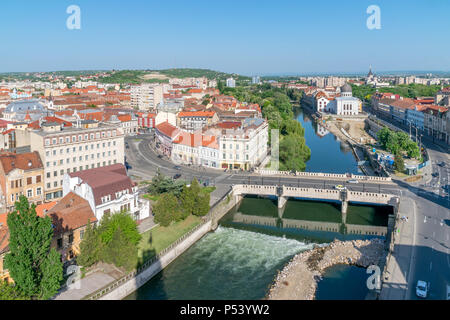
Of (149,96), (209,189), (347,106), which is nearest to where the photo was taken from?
(209,189)

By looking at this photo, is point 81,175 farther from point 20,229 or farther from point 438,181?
point 438,181

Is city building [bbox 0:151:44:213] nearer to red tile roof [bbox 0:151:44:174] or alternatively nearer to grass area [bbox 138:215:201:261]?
red tile roof [bbox 0:151:44:174]

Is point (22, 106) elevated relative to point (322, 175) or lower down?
elevated

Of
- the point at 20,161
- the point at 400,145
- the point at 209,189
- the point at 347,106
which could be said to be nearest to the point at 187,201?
the point at 209,189

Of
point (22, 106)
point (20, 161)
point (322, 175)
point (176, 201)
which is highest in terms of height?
point (22, 106)

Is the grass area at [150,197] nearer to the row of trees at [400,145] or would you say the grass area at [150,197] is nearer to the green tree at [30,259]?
the green tree at [30,259]

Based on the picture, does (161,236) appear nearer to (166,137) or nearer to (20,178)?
(20,178)

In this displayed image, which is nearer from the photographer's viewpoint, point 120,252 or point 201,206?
point 120,252

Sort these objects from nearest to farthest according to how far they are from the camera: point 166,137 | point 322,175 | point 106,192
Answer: point 106,192
point 322,175
point 166,137
